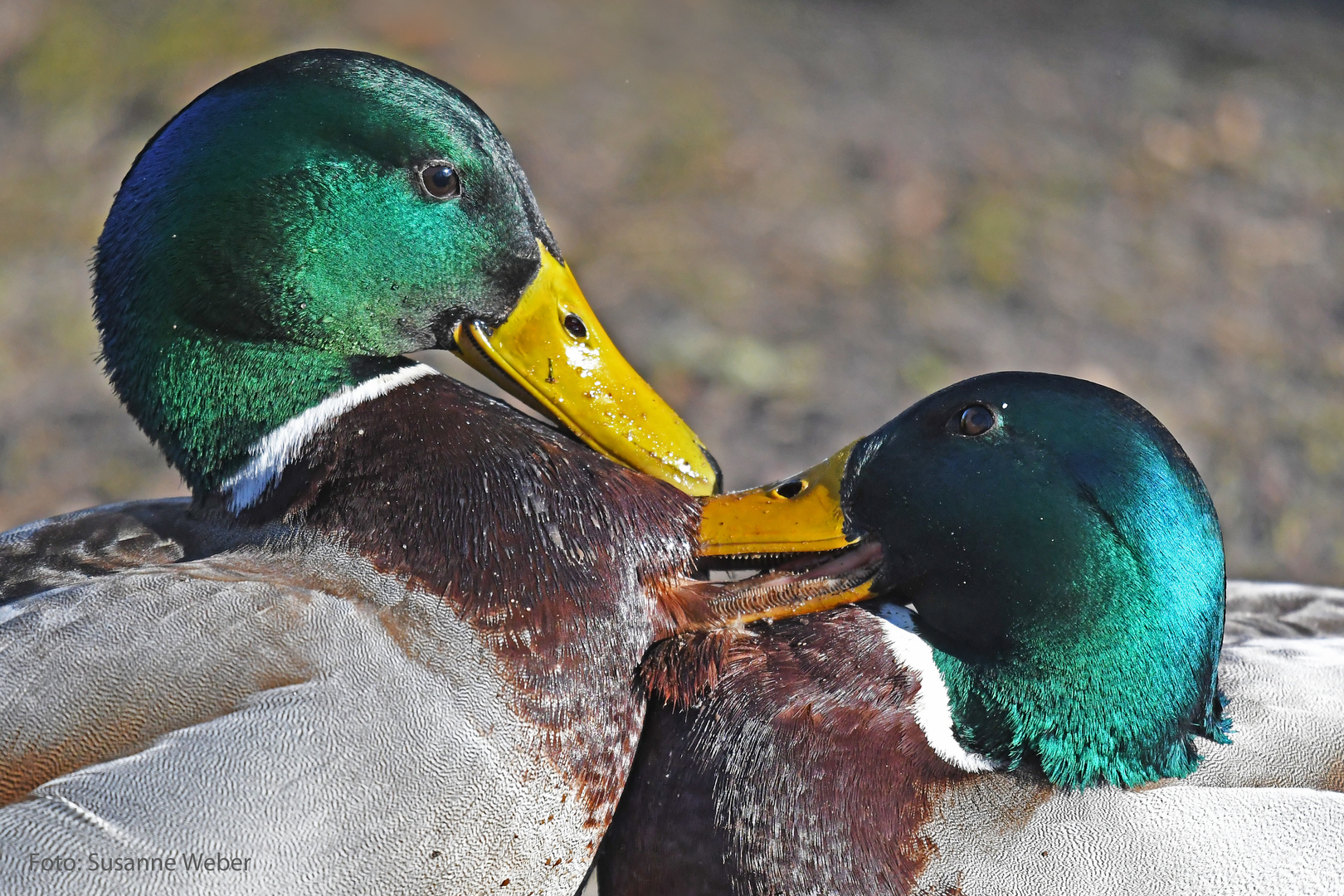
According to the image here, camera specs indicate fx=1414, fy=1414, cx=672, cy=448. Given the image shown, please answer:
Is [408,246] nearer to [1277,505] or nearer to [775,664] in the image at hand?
[775,664]

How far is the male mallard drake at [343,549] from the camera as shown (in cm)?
220

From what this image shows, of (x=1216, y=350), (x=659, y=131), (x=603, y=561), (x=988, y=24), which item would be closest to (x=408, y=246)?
(x=603, y=561)

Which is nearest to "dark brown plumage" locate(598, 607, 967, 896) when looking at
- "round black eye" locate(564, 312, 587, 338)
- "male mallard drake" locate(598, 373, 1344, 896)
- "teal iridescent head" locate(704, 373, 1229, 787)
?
"male mallard drake" locate(598, 373, 1344, 896)

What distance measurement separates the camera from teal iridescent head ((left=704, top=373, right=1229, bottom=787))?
235cm

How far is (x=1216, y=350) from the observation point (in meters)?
5.63

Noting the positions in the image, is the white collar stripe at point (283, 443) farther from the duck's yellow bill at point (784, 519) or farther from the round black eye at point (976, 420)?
the round black eye at point (976, 420)

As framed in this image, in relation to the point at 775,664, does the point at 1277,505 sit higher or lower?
lower

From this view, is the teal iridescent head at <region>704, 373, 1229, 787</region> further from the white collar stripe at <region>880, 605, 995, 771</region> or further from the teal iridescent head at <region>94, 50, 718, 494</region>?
the teal iridescent head at <region>94, 50, 718, 494</region>

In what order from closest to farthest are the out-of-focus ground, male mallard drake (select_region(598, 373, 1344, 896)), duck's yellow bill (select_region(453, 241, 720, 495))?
1. male mallard drake (select_region(598, 373, 1344, 896))
2. duck's yellow bill (select_region(453, 241, 720, 495))
3. the out-of-focus ground

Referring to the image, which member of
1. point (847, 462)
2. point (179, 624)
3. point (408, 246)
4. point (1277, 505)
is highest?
point (408, 246)

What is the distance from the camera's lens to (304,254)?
8.39ft

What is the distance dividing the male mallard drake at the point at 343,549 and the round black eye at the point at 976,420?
44cm

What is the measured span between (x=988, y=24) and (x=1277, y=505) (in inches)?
162

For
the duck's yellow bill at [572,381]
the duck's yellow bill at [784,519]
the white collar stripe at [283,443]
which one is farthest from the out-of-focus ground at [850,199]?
the white collar stripe at [283,443]
